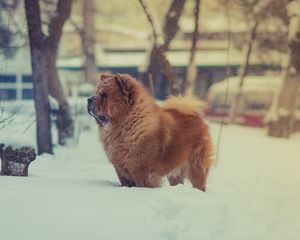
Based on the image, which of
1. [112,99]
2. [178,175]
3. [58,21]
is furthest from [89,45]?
[112,99]

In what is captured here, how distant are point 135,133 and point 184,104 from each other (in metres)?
1.12

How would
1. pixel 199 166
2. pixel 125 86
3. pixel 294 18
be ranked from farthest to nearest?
pixel 294 18 → pixel 199 166 → pixel 125 86

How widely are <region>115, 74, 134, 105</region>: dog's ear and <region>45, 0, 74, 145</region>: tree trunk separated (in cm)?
705

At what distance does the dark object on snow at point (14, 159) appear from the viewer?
7.34 meters

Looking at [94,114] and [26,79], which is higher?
[94,114]

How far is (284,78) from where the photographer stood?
2214cm

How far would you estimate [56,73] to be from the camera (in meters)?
16.3

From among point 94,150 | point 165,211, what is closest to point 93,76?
point 94,150

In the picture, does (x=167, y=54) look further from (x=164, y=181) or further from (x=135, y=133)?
(x=135, y=133)

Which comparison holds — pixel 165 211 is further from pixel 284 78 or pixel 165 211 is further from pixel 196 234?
pixel 284 78

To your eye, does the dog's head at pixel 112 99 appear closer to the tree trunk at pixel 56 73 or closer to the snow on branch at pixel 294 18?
the tree trunk at pixel 56 73

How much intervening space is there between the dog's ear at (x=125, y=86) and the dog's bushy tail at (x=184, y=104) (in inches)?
36.4

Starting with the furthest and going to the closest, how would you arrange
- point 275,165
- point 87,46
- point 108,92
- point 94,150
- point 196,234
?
point 87,46
point 94,150
point 275,165
point 108,92
point 196,234

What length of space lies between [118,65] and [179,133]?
34.0 meters
